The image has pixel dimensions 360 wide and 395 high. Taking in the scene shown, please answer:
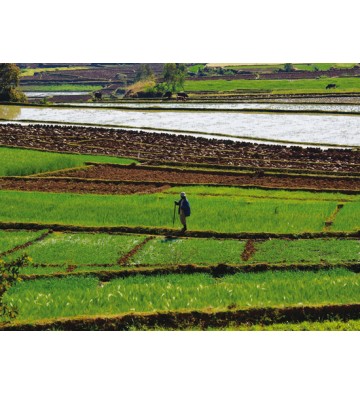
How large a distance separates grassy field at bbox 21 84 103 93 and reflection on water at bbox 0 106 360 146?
13.1 ft

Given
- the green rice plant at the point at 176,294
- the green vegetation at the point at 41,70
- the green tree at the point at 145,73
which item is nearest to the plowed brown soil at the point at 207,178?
the green vegetation at the point at 41,70

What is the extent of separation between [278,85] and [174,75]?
1277 centimetres

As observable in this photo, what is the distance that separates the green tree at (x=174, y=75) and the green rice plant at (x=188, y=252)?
85.3 ft

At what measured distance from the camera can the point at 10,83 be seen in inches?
1331

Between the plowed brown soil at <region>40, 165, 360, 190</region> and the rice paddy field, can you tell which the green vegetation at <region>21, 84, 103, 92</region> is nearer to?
the rice paddy field

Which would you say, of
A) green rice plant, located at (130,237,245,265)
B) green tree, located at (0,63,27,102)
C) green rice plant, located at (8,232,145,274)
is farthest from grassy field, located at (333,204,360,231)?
green tree, located at (0,63,27,102)

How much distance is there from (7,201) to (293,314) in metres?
10.4

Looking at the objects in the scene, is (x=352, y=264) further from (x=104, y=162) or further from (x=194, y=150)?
(x=194, y=150)

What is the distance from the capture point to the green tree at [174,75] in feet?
136

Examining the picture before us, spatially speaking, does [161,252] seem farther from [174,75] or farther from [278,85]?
[278,85]

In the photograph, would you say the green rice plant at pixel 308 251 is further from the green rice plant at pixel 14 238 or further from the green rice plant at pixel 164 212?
the green rice plant at pixel 14 238

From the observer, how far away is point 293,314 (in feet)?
34.9

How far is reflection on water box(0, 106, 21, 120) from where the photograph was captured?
4058 cm

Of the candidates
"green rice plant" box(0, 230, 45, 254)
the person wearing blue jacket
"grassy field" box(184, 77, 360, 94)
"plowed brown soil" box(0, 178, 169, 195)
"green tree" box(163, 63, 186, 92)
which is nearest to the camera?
"green rice plant" box(0, 230, 45, 254)
